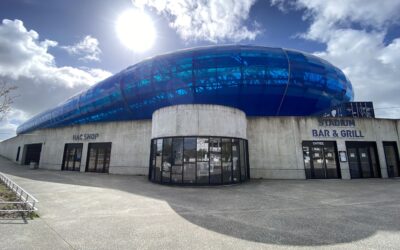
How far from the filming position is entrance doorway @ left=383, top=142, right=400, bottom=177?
58.3ft

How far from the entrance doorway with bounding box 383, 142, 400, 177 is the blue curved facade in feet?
36.2

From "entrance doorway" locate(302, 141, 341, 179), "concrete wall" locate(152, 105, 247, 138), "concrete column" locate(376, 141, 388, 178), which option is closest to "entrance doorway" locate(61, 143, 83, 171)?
"concrete wall" locate(152, 105, 247, 138)

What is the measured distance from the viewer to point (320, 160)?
683 inches

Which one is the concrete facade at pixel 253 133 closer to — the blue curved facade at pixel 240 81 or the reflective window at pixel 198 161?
the reflective window at pixel 198 161

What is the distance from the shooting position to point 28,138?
31.7 metres

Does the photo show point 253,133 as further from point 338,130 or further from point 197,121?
point 338,130

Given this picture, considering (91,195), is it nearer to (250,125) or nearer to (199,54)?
(250,125)

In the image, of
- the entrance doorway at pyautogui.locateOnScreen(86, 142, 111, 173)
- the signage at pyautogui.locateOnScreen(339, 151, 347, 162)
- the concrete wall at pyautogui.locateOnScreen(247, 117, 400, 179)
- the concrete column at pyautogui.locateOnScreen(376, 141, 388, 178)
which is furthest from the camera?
the entrance doorway at pyautogui.locateOnScreen(86, 142, 111, 173)

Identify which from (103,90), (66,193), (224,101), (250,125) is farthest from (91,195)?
(103,90)

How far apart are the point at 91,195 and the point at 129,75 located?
985 inches

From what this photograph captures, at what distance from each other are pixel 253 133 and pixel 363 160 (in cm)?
988

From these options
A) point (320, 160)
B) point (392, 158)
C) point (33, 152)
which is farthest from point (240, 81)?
point (33, 152)

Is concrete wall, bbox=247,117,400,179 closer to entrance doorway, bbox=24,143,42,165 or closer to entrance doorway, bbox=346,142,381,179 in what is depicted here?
entrance doorway, bbox=346,142,381,179

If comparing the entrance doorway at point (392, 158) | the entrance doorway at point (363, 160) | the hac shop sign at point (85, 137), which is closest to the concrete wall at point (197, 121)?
the entrance doorway at point (363, 160)
